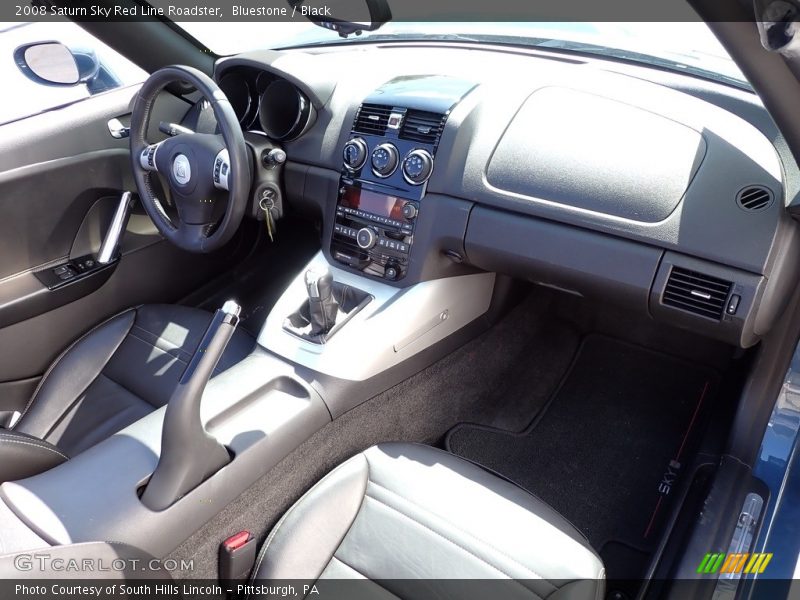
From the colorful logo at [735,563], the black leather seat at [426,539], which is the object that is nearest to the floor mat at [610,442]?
the colorful logo at [735,563]

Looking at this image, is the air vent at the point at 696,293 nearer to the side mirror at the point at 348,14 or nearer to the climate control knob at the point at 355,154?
the climate control knob at the point at 355,154

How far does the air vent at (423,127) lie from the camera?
170 centimetres

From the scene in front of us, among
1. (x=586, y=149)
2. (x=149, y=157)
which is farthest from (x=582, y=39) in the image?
(x=149, y=157)

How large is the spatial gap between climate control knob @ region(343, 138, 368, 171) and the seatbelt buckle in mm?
973

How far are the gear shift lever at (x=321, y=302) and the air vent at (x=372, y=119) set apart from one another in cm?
45

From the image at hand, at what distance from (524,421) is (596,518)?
0.38 meters

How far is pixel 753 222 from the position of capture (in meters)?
1.34

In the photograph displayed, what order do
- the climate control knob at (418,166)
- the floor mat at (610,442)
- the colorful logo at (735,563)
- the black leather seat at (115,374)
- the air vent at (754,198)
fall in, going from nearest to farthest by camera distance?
the colorful logo at (735,563) → the air vent at (754,198) → the climate control knob at (418,166) → the black leather seat at (115,374) → the floor mat at (610,442)

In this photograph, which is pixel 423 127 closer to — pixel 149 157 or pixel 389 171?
pixel 389 171

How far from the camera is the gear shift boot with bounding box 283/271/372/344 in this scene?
62.4 inches

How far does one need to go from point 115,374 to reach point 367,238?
2.72 feet

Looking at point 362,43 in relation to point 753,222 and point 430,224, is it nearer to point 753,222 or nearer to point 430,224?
point 430,224

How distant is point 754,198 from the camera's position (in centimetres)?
136

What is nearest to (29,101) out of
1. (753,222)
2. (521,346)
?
(521,346)
